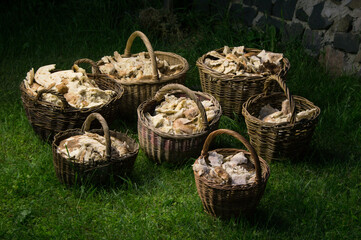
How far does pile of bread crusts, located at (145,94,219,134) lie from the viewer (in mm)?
4426

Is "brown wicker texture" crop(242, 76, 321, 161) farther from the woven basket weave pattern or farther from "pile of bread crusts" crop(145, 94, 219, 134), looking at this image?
the woven basket weave pattern

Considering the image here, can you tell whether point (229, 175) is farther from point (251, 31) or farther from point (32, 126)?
point (251, 31)

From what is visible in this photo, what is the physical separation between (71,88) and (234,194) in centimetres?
208

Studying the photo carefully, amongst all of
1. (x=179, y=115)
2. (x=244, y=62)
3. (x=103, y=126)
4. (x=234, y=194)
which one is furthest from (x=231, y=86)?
(x=234, y=194)

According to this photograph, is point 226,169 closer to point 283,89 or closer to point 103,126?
point 283,89

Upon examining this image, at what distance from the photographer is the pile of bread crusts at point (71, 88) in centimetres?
462

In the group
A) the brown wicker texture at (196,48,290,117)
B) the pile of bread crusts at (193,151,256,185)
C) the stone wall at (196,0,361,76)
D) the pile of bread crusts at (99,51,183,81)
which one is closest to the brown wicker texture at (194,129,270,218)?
the pile of bread crusts at (193,151,256,185)

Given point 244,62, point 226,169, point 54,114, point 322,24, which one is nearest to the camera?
point 226,169

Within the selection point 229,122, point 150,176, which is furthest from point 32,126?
point 229,122

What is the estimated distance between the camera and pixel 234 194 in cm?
357

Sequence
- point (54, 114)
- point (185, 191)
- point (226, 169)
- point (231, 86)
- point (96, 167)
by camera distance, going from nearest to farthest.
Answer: point (226, 169)
point (96, 167)
point (185, 191)
point (54, 114)
point (231, 86)

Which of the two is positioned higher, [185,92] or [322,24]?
[322,24]

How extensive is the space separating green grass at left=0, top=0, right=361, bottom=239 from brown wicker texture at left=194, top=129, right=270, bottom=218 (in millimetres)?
120

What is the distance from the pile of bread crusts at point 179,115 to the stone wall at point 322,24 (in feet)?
6.47
